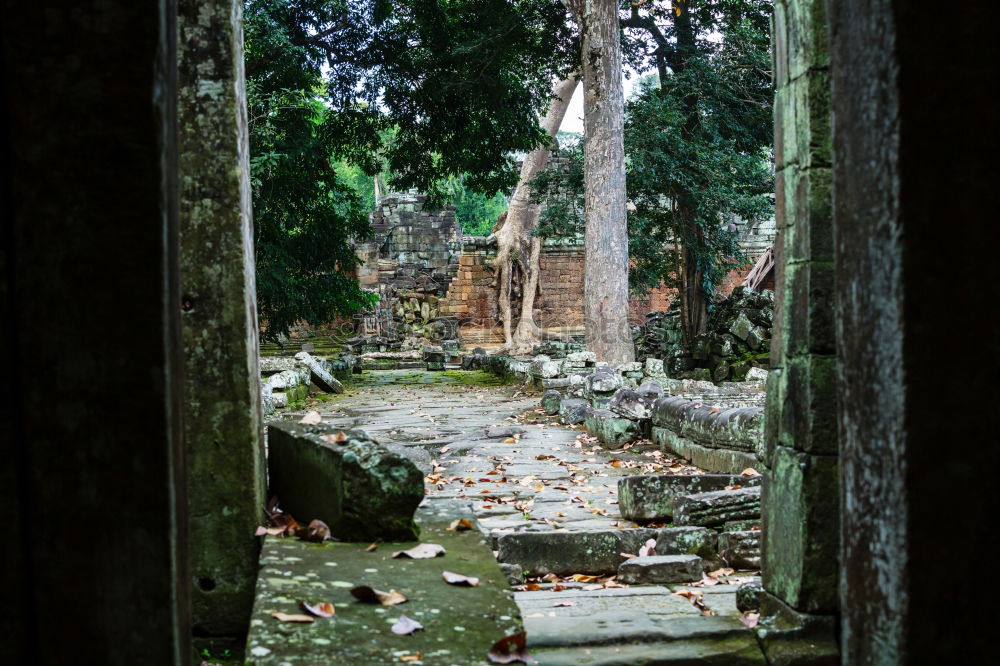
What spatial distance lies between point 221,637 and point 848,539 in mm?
2420

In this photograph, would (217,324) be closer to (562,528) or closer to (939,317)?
(939,317)

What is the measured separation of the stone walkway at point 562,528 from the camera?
307 centimetres

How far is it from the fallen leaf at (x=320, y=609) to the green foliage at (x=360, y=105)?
36.3ft

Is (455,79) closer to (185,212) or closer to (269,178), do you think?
(269,178)

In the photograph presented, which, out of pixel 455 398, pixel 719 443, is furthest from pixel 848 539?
pixel 455 398

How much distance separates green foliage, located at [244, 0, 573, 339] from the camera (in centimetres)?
1371

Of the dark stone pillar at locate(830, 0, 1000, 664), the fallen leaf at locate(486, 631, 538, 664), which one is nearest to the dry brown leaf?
the fallen leaf at locate(486, 631, 538, 664)

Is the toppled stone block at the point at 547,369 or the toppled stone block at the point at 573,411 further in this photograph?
the toppled stone block at the point at 547,369

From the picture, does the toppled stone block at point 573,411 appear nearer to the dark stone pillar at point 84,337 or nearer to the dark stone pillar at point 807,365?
the dark stone pillar at point 807,365

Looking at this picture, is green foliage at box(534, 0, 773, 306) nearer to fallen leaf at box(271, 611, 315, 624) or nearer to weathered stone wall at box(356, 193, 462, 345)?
weathered stone wall at box(356, 193, 462, 345)

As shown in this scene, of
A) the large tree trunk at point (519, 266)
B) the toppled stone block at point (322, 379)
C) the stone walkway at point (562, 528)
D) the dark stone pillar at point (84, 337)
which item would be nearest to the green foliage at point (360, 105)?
the toppled stone block at point (322, 379)

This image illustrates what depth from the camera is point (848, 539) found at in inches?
61.6

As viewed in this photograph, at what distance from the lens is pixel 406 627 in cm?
223

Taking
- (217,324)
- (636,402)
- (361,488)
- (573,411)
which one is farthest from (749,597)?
(573,411)
